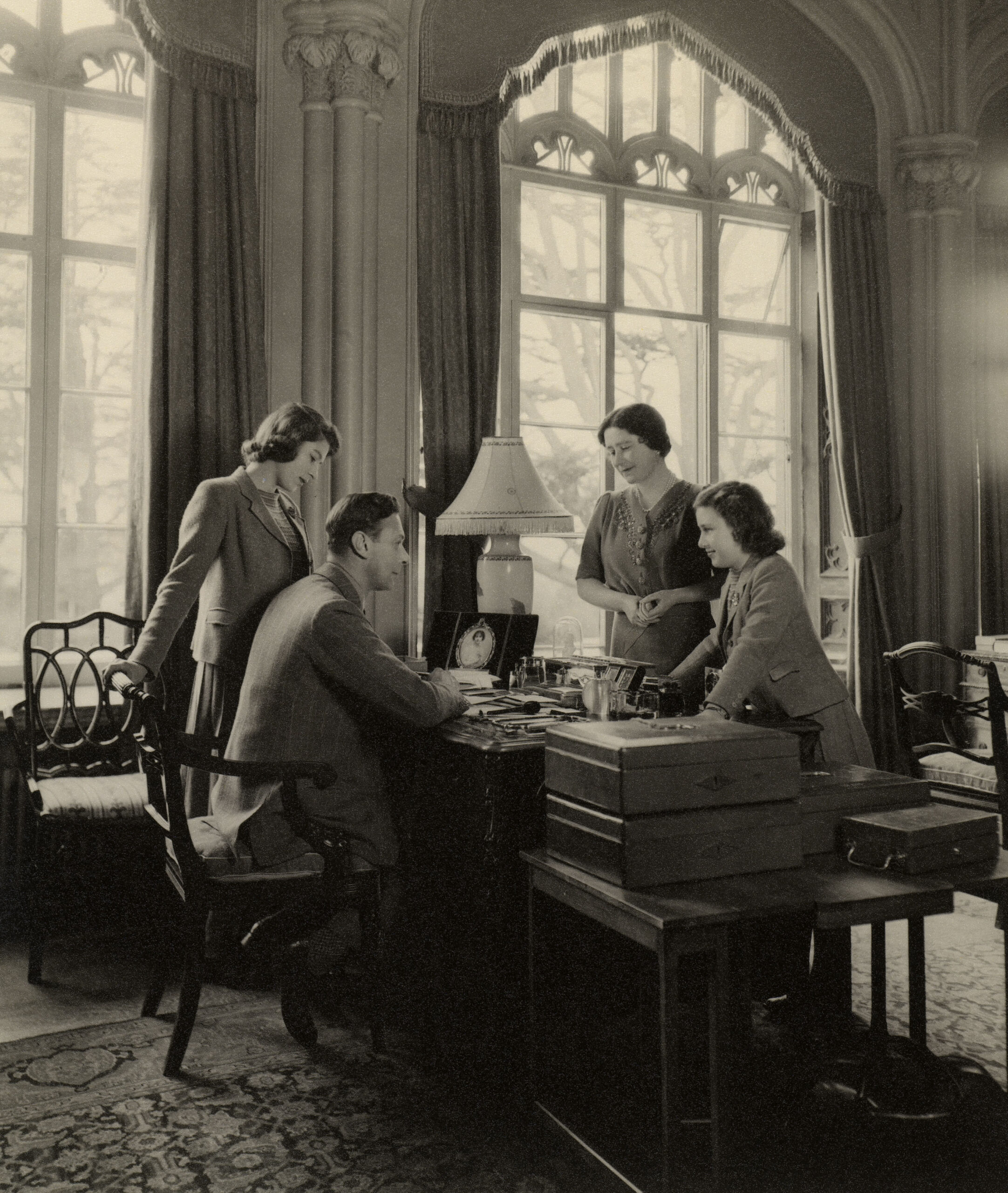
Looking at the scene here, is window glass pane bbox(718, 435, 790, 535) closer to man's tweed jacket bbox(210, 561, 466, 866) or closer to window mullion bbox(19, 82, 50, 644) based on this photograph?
window mullion bbox(19, 82, 50, 644)

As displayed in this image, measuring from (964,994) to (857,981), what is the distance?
0.32m

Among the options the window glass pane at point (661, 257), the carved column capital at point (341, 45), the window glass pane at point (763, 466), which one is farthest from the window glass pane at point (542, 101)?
the window glass pane at point (763, 466)

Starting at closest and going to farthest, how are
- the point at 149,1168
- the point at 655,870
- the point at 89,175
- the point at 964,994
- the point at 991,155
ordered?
the point at 655,870, the point at 149,1168, the point at 964,994, the point at 89,175, the point at 991,155

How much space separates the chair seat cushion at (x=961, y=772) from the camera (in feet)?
14.1

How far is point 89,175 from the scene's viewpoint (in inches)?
181

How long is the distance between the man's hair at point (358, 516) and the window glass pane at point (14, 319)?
7.10 ft

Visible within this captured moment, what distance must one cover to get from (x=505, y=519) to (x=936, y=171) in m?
3.61

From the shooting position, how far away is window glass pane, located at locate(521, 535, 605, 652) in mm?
5672

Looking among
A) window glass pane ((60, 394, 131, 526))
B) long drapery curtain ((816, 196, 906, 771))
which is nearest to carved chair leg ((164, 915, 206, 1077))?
window glass pane ((60, 394, 131, 526))

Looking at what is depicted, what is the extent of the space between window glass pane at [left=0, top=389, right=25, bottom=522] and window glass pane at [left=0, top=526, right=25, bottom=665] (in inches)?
1.6

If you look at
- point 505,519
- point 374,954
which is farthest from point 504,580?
point 374,954

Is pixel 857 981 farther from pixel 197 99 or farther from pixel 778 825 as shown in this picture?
pixel 197 99

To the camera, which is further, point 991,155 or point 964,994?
point 991,155

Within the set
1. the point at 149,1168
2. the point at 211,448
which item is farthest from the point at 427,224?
the point at 149,1168
